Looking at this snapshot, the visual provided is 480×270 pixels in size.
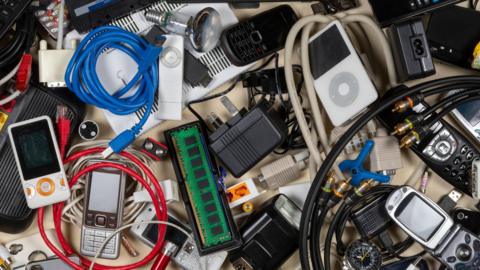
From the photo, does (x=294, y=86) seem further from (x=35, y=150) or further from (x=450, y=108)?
(x=35, y=150)

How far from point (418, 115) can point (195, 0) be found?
1.72 ft

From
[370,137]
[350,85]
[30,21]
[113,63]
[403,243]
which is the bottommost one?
[403,243]

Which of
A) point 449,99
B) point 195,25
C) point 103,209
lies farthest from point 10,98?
point 449,99

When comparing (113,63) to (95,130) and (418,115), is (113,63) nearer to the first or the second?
(95,130)

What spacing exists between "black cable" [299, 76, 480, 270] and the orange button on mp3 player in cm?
52

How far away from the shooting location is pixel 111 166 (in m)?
1.35

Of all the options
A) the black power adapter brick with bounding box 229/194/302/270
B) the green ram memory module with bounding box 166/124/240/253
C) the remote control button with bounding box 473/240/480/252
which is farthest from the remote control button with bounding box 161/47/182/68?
the remote control button with bounding box 473/240/480/252

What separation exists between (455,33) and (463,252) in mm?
464

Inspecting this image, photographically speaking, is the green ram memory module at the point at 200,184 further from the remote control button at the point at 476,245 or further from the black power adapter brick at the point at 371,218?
the remote control button at the point at 476,245

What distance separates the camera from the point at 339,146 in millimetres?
1276

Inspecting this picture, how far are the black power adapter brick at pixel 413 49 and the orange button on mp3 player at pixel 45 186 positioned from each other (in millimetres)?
768

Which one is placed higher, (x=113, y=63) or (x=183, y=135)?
(x=113, y=63)

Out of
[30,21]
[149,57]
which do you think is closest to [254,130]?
[149,57]

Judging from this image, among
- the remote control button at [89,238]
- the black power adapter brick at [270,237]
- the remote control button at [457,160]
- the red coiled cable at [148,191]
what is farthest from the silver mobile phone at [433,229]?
the remote control button at [89,238]
